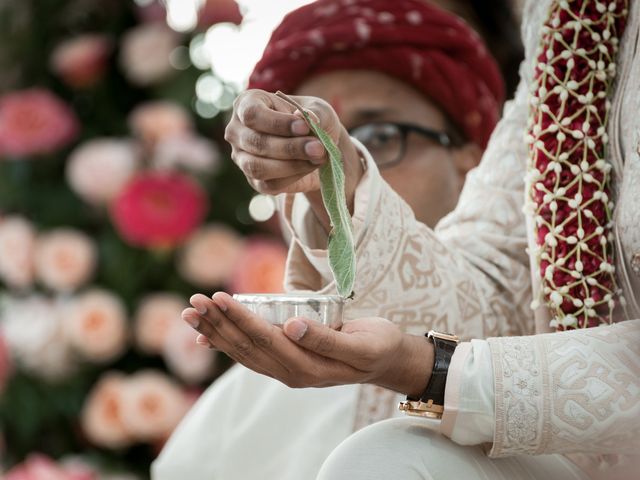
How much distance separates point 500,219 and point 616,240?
28cm

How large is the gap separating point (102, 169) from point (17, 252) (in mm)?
327

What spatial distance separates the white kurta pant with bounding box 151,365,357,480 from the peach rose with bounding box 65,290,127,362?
0.85 m

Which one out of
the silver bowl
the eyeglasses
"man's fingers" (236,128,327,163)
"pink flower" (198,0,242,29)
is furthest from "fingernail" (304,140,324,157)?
"pink flower" (198,0,242,29)

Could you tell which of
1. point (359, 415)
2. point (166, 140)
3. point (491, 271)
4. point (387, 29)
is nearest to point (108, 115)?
point (166, 140)

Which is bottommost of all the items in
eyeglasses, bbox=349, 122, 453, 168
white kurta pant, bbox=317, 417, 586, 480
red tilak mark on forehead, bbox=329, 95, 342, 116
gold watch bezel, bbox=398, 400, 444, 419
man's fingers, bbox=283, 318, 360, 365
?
eyeglasses, bbox=349, 122, 453, 168

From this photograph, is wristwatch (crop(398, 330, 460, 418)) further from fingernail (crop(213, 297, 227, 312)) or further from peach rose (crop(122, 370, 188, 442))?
peach rose (crop(122, 370, 188, 442))

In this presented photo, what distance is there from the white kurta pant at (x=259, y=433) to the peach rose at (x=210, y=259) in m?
0.84

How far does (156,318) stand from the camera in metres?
2.67

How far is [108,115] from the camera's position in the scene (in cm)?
283

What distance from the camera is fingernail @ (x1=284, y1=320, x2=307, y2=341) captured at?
0.98 metres

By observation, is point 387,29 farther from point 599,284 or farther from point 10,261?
point 10,261

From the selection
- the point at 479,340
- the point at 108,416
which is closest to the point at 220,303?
the point at 479,340

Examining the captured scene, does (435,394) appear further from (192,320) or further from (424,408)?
(192,320)

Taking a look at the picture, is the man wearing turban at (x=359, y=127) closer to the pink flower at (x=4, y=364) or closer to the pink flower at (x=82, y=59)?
the pink flower at (x=82, y=59)
